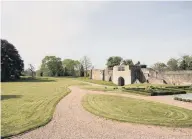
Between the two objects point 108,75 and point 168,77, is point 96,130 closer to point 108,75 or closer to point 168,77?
point 168,77

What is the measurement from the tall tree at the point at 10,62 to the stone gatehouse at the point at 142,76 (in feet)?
83.4

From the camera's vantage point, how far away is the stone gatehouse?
42481mm

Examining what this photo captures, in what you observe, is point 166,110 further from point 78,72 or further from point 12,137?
point 78,72

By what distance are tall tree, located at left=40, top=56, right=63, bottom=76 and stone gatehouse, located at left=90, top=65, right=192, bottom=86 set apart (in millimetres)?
28404

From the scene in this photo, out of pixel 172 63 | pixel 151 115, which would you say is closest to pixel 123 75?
pixel 151 115

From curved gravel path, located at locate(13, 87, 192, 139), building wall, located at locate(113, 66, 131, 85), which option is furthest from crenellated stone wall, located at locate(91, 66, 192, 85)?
curved gravel path, located at locate(13, 87, 192, 139)

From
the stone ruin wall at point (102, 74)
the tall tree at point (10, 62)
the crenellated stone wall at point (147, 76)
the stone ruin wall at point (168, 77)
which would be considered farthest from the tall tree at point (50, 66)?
the stone ruin wall at point (168, 77)

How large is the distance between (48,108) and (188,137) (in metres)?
11.0

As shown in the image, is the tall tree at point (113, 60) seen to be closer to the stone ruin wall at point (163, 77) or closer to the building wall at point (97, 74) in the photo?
the building wall at point (97, 74)

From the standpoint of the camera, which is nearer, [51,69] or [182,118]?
[182,118]

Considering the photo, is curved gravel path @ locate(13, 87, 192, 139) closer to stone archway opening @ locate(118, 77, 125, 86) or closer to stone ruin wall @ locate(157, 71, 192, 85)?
stone ruin wall @ locate(157, 71, 192, 85)

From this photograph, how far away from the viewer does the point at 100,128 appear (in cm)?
1265

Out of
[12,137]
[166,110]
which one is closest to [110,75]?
[166,110]

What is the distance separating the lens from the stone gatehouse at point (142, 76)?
4248cm
